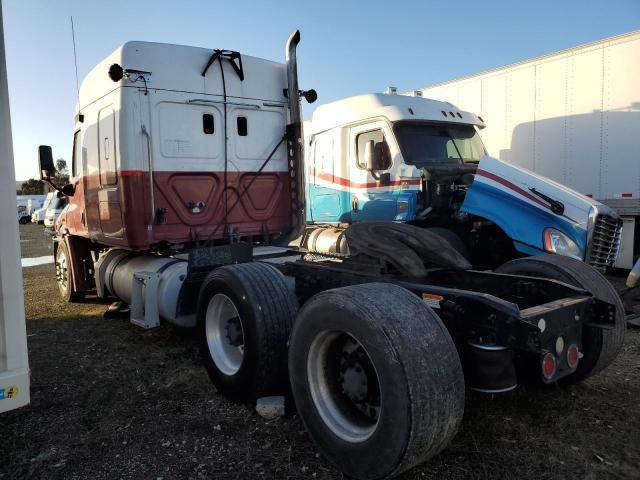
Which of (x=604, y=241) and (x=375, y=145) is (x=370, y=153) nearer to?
(x=375, y=145)

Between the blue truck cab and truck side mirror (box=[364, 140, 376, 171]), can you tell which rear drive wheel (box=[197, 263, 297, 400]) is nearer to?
the blue truck cab

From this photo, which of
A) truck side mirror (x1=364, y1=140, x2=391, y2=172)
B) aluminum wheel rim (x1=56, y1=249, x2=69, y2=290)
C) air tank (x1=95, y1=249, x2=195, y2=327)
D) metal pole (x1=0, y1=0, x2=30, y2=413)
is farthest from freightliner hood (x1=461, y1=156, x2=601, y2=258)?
aluminum wheel rim (x1=56, y1=249, x2=69, y2=290)

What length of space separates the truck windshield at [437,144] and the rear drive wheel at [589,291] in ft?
11.1

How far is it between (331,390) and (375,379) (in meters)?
0.34

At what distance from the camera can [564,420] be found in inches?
134

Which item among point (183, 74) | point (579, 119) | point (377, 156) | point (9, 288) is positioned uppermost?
point (183, 74)

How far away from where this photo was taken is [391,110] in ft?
23.3

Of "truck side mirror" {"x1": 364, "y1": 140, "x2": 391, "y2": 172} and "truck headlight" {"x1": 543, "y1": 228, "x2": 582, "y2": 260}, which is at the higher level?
"truck side mirror" {"x1": 364, "y1": 140, "x2": 391, "y2": 172}

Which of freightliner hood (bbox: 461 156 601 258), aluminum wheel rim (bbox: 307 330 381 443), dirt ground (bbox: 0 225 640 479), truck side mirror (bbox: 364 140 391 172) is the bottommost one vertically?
dirt ground (bbox: 0 225 640 479)

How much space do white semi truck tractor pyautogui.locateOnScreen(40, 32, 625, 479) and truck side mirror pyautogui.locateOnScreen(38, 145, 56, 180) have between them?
0.07 ft

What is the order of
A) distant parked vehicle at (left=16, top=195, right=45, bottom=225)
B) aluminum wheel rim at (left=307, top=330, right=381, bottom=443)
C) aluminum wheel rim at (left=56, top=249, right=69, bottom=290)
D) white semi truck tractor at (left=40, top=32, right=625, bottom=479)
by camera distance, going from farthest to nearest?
distant parked vehicle at (left=16, top=195, right=45, bottom=225) < aluminum wheel rim at (left=56, top=249, right=69, bottom=290) < aluminum wheel rim at (left=307, top=330, right=381, bottom=443) < white semi truck tractor at (left=40, top=32, right=625, bottom=479)

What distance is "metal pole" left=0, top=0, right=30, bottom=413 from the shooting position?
8.41ft

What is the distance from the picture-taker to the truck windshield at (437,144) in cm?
705

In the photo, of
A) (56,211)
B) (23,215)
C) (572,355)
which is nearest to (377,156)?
(572,355)
